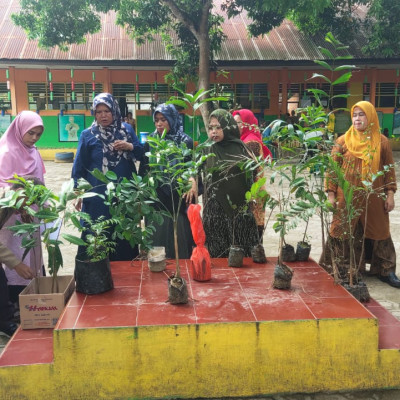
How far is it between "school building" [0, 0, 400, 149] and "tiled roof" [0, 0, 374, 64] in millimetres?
27

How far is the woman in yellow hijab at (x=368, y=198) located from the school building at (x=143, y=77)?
971 centimetres

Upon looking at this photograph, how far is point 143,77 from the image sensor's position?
13.5 meters

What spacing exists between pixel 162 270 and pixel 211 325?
2.83 ft

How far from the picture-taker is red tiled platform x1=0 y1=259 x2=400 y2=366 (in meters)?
2.29

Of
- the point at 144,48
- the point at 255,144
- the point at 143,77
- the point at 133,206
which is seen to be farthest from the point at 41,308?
the point at 144,48

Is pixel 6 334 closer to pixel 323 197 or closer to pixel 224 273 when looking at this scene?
pixel 224 273

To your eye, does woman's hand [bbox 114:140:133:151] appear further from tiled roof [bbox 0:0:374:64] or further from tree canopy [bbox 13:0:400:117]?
tiled roof [bbox 0:0:374:64]

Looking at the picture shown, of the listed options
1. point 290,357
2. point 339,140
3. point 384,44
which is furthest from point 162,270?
point 384,44

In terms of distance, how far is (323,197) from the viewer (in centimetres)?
261

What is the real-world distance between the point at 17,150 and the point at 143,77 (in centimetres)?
1079

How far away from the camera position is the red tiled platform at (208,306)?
2293 mm

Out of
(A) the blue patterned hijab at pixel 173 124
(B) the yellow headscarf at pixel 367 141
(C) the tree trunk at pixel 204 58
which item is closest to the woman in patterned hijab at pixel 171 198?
(A) the blue patterned hijab at pixel 173 124

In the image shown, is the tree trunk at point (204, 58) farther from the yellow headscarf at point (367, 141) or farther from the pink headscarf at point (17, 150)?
the pink headscarf at point (17, 150)

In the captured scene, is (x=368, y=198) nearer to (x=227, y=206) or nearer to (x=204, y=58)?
(x=227, y=206)
